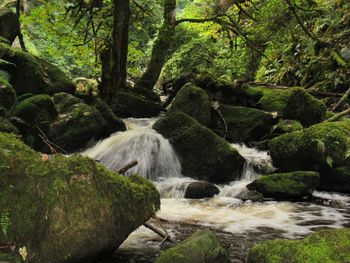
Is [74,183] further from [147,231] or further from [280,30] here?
[280,30]

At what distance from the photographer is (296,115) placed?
10422 mm

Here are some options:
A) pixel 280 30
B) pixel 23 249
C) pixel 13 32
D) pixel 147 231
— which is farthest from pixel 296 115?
pixel 23 249

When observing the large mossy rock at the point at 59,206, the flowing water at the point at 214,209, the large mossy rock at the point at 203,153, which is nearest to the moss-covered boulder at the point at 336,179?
the flowing water at the point at 214,209

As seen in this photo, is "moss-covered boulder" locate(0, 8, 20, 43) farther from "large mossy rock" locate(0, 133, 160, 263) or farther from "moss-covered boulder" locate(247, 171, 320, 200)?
"large mossy rock" locate(0, 133, 160, 263)

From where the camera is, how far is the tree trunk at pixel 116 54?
34.8 feet

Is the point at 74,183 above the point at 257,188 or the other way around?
above

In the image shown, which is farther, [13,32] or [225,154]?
[13,32]

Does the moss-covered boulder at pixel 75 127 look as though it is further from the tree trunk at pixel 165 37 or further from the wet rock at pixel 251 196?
the wet rock at pixel 251 196

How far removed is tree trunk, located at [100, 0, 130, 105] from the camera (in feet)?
34.8

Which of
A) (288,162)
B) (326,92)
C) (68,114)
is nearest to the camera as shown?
(288,162)

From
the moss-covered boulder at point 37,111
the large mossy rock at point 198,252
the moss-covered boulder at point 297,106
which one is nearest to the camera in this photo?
the large mossy rock at point 198,252

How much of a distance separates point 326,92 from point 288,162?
4949 mm

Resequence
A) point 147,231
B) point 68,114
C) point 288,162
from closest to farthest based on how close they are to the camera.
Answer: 1. point 147,231
2. point 288,162
3. point 68,114

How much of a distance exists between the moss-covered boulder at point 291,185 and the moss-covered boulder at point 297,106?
3219 millimetres
